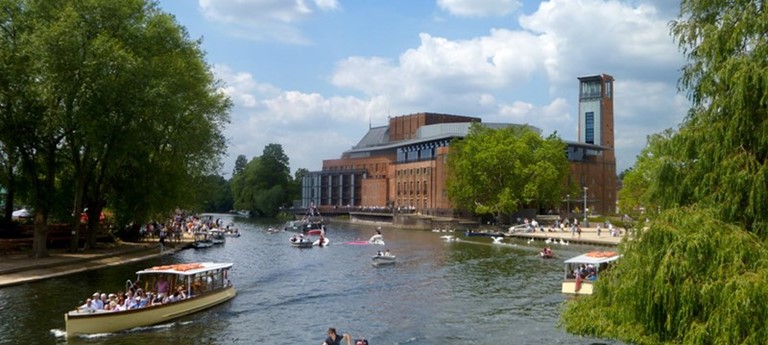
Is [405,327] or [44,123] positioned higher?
[44,123]

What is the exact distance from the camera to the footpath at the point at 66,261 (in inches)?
1628

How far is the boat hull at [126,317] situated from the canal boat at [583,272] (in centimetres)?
2156

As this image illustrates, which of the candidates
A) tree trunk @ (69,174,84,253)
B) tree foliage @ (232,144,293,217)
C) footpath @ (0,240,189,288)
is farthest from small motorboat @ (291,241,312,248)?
tree foliage @ (232,144,293,217)

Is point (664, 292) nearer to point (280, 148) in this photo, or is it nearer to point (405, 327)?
point (405, 327)

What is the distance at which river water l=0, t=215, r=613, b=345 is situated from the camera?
29.1 m

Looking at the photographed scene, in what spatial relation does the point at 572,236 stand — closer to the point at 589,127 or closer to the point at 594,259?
the point at 594,259

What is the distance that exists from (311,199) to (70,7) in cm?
15410

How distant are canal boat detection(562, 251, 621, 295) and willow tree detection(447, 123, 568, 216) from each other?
69.0 m

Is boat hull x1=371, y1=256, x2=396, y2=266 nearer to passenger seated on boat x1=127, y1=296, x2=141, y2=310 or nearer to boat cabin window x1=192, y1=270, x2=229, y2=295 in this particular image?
boat cabin window x1=192, y1=270, x2=229, y2=295

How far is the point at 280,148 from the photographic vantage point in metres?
200

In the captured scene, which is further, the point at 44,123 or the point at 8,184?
the point at 8,184

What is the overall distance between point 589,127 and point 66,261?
145 m

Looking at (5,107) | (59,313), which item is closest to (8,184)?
(5,107)

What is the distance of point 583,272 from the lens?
41.3 metres
